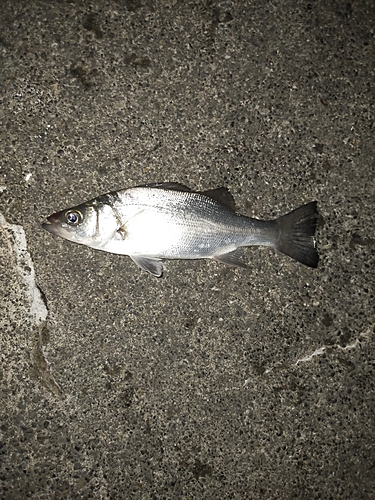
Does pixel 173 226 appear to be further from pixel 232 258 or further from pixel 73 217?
pixel 73 217

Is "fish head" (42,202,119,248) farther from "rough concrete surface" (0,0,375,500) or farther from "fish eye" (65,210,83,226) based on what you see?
"rough concrete surface" (0,0,375,500)

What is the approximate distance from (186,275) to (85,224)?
2.73 feet

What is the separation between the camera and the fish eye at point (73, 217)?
9.23 ft

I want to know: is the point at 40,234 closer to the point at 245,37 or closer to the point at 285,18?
the point at 245,37

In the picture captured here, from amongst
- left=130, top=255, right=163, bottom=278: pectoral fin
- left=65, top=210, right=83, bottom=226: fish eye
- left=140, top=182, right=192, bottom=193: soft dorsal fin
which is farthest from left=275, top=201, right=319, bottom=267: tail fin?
left=65, top=210, right=83, bottom=226: fish eye

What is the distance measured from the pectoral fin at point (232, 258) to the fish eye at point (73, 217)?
0.97 meters

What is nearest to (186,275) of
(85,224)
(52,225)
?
(85,224)

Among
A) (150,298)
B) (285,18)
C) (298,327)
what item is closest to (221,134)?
(285,18)

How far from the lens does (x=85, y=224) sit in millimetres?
2828

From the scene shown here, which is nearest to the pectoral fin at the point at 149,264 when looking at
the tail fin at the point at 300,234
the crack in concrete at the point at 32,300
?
the crack in concrete at the point at 32,300

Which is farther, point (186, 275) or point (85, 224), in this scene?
point (186, 275)

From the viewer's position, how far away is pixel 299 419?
10.5ft

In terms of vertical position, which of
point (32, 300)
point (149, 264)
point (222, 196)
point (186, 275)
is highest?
point (222, 196)

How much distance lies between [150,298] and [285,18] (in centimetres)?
243
